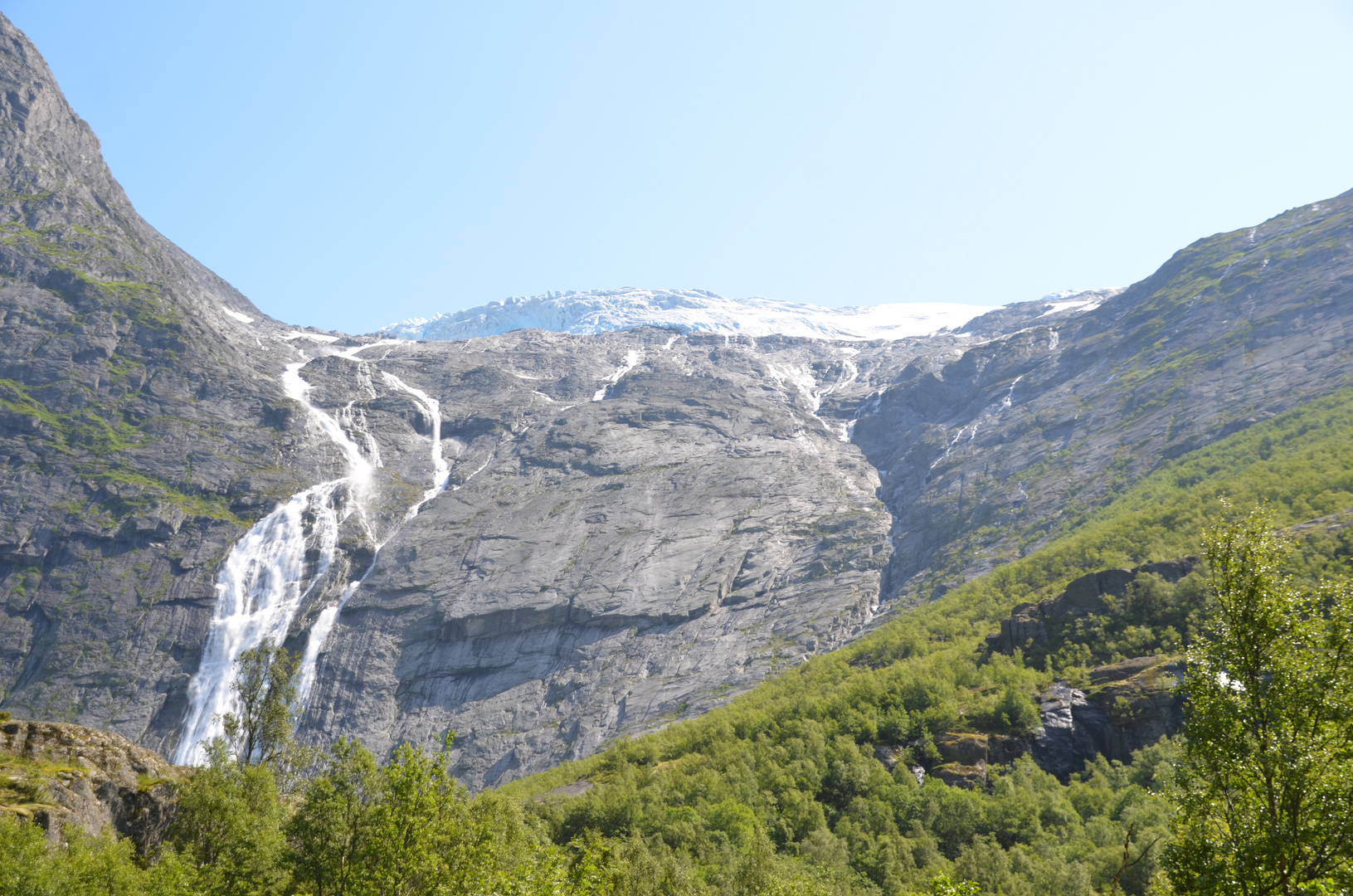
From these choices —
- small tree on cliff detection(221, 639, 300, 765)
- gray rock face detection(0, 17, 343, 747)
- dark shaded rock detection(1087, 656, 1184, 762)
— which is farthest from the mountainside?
dark shaded rock detection(1087, 656, 1184, 762)

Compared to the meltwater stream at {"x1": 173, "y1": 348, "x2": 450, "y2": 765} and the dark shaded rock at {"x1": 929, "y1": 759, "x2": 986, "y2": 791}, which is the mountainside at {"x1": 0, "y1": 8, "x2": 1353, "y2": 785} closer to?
the meltwater stream at {"x1": 173, "y1": 348, "x2": 450, "y2": 765}

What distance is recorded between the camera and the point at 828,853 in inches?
2133

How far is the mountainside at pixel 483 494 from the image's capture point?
11325 cm

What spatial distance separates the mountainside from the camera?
113 meters

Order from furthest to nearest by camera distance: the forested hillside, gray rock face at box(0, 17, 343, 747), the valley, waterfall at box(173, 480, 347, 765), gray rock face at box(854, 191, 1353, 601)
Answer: gray rock face at box(854, 191, 1353, 601), gray rock face at box(0, 17, 343, 747), waterfall at box(173, 480, 347, 765), the valley, the forested hillside

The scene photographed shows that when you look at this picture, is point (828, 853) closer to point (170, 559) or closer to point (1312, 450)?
point (1312, 450)

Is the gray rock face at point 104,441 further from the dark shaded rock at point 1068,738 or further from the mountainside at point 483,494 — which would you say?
the dark shaded rock at point 1068,738

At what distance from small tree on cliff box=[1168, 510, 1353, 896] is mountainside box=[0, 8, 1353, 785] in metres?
86.6

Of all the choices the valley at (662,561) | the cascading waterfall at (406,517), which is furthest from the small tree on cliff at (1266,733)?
the cascading waterfall at (406,517)

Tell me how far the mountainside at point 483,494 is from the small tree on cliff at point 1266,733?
86565 millimetres

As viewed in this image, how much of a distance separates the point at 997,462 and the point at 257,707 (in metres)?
139

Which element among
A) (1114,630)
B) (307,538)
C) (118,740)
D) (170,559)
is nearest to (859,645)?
(1114,630)

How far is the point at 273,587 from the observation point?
419 feet

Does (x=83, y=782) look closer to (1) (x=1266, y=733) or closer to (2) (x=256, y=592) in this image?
(1) (x=1266, y=733)
